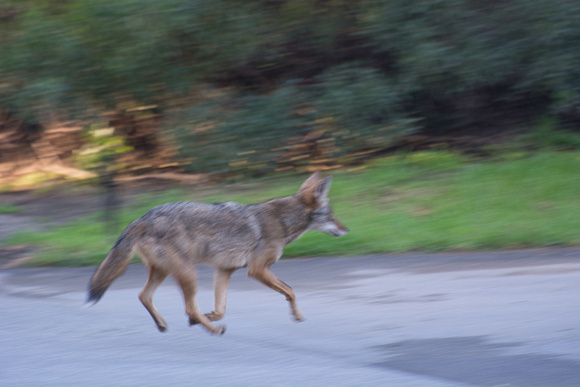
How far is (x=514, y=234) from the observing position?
9.44 m

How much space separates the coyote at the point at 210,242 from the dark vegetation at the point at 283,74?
21.2 ft

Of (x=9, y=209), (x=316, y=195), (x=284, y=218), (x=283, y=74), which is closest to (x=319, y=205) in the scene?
(x=316, y=195)

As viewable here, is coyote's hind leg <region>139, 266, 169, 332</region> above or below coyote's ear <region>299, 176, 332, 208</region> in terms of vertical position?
below

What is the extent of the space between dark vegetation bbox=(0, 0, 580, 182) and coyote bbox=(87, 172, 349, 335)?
646 centimetres

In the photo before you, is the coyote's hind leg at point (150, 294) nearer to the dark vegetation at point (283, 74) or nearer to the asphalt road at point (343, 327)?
the asphalt road at point (343, 327)

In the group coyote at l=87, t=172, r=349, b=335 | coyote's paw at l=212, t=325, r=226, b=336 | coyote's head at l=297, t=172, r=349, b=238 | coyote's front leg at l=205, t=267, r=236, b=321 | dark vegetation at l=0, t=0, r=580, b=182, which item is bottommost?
coyote's paw at l=212, t=325, r=226, b=336

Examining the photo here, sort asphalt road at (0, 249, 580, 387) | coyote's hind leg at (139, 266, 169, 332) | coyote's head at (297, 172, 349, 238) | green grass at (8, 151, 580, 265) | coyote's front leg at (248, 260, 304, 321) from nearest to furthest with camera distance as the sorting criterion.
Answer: asphalt road at (0, 249, 580, 387) → coyote's hind leg at (139, 266, 169, 332) → coyote's front leg at (248, 260, 304, 321) → coyote's head at (297, 172, 349, 238) → green grass at (8, 151, 580, 265)

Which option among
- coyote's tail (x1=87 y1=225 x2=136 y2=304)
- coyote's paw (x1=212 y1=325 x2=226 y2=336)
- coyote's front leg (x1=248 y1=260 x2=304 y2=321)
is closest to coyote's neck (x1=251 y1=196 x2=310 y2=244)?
coyote's front leg (x1=248 y1=260 x2=304 y2=321)

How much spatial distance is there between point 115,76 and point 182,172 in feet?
9.80

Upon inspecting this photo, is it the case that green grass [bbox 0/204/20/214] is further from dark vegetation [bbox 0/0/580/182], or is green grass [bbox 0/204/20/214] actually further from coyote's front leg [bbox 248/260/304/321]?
coyote's front leg [bbox 248/260/304/321]

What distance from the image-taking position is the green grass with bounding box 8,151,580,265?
955 centimetres

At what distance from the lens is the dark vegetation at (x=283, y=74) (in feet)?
41.0

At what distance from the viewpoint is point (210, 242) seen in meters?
6.34

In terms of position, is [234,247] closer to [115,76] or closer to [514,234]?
[514,234]
